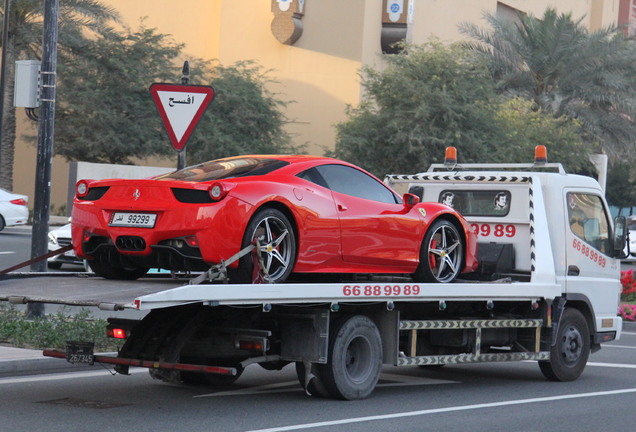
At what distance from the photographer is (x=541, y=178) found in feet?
39.0

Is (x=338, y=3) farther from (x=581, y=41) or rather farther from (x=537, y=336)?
(x=537, y=336)

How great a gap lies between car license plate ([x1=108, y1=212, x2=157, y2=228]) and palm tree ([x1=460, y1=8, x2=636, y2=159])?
32359 millimetres

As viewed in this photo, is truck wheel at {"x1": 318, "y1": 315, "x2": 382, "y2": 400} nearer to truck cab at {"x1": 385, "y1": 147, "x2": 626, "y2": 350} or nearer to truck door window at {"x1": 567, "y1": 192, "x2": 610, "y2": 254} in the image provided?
truck cab at {"x1": 385, "y1": 147, "x2": 626, "y2": 350}

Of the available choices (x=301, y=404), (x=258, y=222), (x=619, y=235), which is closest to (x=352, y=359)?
(x=301, y=404)

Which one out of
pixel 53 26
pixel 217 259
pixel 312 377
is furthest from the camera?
pixel 53 26

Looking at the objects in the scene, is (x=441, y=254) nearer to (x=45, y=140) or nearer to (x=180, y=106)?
(x=180, y=106)

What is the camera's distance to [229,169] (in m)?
9.65

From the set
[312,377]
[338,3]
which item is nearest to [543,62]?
[338,3]

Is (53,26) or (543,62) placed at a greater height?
(543,62)

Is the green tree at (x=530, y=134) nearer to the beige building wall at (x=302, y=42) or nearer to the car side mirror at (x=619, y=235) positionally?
the beige building wall at (x=302, y=42)

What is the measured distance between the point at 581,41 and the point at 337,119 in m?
10.4

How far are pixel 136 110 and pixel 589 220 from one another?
29927 millimetres

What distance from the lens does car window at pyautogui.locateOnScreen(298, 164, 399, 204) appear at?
9820mm

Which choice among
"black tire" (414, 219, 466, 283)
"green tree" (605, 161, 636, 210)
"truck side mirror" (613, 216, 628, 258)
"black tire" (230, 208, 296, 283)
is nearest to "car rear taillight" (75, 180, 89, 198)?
"black tire" (230, 208, 296, 283)
